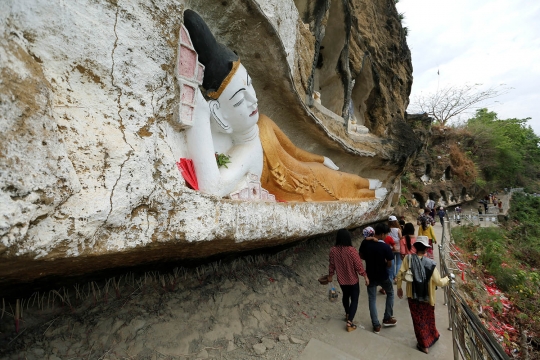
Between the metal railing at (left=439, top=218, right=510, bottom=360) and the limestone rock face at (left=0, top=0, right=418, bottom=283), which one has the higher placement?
the limestone rock face at (left=0, top=0, right=418, bottom=283)

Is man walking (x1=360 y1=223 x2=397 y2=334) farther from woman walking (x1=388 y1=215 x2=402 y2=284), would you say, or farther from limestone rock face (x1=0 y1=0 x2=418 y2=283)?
woman walking (x1=388 y1=215 x2=402 y2=284)

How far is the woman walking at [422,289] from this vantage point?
105 inches

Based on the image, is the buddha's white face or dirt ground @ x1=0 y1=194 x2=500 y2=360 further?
the buddha's white face

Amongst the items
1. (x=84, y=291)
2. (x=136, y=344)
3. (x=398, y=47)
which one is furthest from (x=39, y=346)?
(x=398, y=47)

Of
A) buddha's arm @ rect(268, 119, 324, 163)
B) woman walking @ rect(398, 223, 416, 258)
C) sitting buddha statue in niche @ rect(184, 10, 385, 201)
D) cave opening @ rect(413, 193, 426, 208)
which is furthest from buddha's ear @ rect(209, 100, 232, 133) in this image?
cave opening @ rect(413, 193, 426, 208)

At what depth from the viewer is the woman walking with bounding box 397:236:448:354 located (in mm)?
2672

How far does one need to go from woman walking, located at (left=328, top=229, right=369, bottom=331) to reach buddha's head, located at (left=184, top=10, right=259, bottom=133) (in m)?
1.51

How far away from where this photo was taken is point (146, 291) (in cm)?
259

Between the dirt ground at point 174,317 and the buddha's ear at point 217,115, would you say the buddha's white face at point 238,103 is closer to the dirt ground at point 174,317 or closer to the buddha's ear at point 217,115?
the buddha's ear at point 217,115

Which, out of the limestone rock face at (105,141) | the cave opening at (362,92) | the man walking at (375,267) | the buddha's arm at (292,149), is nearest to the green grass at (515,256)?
the man walking at (375,267)

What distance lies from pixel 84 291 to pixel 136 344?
22.7 inches

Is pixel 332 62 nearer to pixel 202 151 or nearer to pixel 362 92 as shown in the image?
pixel 362 92

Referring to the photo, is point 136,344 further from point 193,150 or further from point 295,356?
point 193,150

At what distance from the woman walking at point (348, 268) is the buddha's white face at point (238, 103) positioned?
148cm
